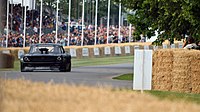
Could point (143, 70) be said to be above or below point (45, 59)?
below

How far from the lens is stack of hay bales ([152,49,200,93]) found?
61.4ft

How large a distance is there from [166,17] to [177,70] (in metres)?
6.74

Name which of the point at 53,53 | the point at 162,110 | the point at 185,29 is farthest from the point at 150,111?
the point at 53,53

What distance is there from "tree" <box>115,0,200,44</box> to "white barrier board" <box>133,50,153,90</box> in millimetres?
6897

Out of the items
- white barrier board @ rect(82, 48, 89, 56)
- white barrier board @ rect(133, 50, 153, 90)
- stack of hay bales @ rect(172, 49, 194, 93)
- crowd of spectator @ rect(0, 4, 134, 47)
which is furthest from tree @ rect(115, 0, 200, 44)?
white barrier board @ rect(82, 48, 89, 56)

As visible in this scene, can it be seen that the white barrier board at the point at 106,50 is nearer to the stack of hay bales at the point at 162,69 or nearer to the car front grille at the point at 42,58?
the car front grille at the point at 42,58

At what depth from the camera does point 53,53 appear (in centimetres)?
2925

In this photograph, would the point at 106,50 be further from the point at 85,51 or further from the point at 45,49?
the point at 45,49

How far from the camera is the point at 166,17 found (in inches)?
1006

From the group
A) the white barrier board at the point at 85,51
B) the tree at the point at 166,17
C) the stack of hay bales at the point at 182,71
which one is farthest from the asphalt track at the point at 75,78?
the white barrier board at the point at 85,51

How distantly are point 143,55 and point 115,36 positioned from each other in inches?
1864

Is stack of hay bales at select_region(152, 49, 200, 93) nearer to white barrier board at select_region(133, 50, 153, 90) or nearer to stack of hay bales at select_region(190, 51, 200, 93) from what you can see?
stack of hay bales at select_region(190, 51, 200, 93)

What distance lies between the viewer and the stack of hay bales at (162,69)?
19328 mm

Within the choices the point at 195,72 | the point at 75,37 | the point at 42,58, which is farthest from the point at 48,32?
the point at 195,72
